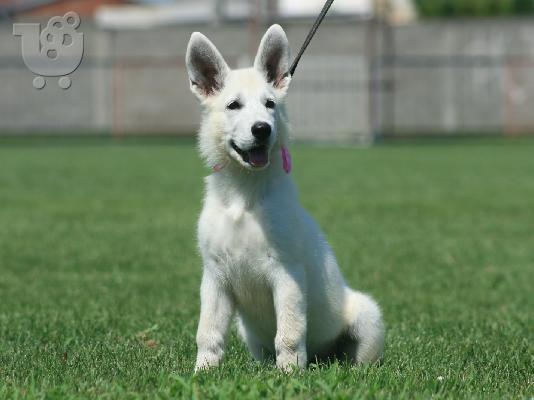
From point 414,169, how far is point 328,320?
17.4 meters

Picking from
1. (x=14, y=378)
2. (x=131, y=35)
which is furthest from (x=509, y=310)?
(x=131, y=35)

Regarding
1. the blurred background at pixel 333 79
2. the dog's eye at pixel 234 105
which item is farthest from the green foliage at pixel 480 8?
the dog's eye at pixel 234 105

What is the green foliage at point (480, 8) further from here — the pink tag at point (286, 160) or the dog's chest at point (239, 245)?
the dog's chest at point (239, 245)

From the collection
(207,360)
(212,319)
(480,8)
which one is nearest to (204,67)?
(212,319)

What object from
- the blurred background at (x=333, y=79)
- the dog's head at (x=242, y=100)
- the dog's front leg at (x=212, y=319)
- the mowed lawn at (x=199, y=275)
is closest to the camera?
the mowed lawn at (x=199, y=275)

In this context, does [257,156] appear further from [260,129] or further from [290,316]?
[290,316]

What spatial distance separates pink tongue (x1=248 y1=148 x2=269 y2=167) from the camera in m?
4.54

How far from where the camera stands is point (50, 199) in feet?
50.7

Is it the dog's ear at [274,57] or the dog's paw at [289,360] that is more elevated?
the dog's ear at [274,57]

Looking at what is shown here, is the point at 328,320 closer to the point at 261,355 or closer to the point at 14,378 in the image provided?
the point at 261,355

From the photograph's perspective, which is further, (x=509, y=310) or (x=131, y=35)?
(x=131, y=35)

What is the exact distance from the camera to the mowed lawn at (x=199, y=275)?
4.38 metres

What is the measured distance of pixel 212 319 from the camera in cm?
470

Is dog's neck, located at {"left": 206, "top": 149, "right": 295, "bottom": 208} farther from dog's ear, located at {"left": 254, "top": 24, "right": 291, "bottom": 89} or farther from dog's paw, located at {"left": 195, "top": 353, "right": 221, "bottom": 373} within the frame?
dog's paw, located at {"left": 195, "top": 353, "right": 221, "bottom": 373}
